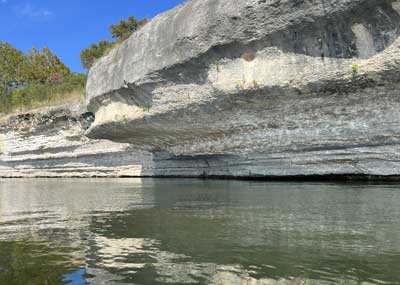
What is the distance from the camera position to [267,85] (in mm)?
10305

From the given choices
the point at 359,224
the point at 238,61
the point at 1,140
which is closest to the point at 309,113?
the point at 238,61

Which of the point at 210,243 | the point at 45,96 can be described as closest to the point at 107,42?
the point at 45,96

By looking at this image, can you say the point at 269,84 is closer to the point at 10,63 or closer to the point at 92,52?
the point at 92,52

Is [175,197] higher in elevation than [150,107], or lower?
lower

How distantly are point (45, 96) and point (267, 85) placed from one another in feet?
60.7

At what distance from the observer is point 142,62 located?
12.0 metres

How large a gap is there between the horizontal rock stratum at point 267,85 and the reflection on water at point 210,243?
2934 mm

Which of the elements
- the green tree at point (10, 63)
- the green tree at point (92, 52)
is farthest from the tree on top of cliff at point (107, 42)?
the green tree at point (10, 63)

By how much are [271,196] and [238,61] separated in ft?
11.6

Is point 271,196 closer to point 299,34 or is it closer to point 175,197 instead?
point 175,197

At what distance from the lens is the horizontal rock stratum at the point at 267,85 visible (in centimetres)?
884

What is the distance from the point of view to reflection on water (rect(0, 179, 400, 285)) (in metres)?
3.64

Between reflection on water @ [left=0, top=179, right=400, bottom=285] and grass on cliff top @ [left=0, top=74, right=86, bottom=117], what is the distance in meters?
15.2

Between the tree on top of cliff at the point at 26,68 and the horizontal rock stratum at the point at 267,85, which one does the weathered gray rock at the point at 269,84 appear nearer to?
the horizontal rock stratum at the point at 267,85
